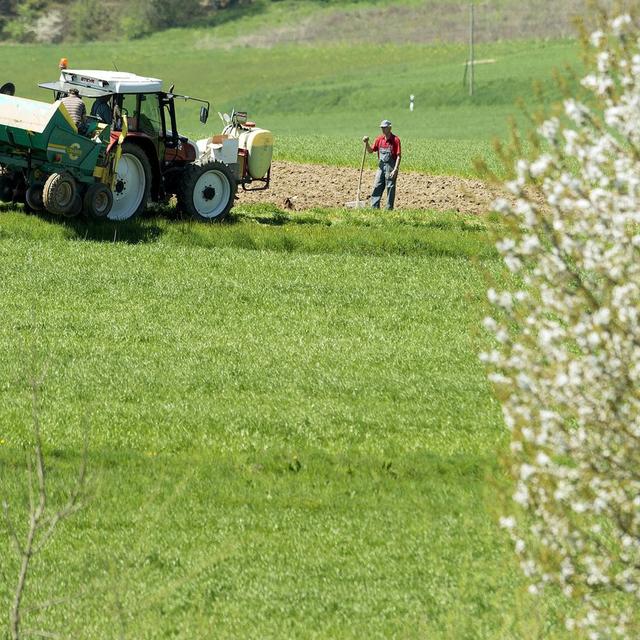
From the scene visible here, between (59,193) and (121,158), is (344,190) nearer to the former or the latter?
(121,158)

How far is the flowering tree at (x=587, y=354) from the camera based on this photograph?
467 cm

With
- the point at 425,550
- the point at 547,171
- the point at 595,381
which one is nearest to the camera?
the point at 595,381

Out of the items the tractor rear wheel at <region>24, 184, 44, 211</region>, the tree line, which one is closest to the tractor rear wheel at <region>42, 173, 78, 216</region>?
the tractor rear wheel at <region>24, 184, 44, 211</region>

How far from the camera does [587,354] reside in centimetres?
473

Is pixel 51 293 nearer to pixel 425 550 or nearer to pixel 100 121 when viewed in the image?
pixel 100 121

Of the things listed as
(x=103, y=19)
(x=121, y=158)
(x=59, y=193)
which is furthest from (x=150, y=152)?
Answer: (x=103, y=19)

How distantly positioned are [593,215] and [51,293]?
41.2ft

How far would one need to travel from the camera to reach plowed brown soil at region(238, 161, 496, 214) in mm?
24062

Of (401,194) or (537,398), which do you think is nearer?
(537,398)

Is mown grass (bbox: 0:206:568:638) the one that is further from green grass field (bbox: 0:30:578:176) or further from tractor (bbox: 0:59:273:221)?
green grass field (bbox: 0:30:578:176)

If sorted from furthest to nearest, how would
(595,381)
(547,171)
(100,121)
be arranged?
(100,121) → (547,171) → (595,381)

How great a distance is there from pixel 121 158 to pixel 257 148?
3.05 m

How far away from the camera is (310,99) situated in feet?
209

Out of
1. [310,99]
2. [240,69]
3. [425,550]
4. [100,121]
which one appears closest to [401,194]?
[100,121]
